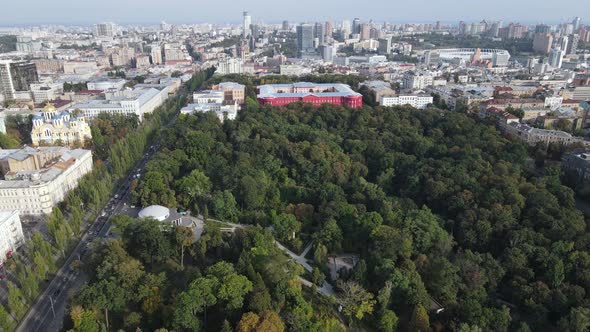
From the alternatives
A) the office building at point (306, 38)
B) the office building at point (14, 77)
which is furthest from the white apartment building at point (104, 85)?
the office building at point (306, 38)

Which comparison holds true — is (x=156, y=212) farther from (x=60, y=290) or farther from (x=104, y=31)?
(x=104, y=31)

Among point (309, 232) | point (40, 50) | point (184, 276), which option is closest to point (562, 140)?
point (309, 232)

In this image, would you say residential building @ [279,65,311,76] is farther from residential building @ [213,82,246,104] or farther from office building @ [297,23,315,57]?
office building @ [297,23,315,57]

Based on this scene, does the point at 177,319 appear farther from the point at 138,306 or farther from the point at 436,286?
the point at 436,286

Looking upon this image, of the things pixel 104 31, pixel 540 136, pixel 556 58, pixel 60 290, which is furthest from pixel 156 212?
pixel 104 31

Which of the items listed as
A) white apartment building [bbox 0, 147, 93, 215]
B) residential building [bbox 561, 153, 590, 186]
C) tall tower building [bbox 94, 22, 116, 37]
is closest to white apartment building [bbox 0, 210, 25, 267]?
white apartment building [bbox 0, 147, 93, 215]
